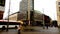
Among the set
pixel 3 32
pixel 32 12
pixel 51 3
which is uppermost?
pixel 51 3

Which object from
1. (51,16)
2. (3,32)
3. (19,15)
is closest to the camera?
(3,32)

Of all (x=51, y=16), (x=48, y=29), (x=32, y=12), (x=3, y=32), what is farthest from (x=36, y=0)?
(x=3, y=32)

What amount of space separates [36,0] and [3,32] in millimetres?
725

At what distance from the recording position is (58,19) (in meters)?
2.06

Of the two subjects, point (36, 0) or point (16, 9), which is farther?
point (36, 0)

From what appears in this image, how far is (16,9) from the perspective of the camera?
1931mm

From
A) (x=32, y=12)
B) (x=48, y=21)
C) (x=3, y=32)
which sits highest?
(x=32, y=12)

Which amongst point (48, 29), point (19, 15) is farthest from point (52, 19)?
point (19, 15)

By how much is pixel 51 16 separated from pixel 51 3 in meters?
0.23

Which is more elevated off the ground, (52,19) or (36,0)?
(36,0)

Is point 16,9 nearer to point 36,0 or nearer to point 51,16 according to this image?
point 36,0

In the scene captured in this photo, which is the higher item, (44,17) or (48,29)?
(44,17)

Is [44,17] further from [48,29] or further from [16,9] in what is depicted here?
[16,9]

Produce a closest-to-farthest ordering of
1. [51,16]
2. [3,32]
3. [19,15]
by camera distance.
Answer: [3,32], [19,15], [51,16]
